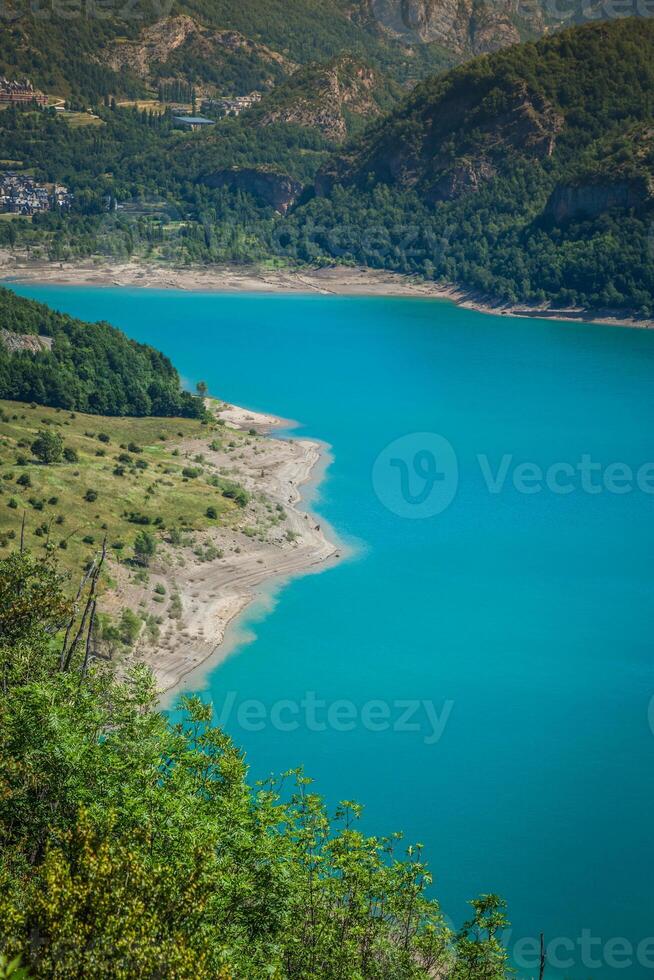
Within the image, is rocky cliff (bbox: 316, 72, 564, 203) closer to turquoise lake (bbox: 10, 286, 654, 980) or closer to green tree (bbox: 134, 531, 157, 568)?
turquoise lake (bbox: 10, 286, 654, 980)

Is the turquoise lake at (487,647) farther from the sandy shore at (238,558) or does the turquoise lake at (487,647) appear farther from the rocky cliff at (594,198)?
the rocky cliff at (594,198)

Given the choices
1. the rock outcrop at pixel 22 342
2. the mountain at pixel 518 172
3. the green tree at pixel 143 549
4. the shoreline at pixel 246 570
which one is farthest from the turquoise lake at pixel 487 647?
the mountain at pixel 518 172

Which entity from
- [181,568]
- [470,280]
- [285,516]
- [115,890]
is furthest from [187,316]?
[115,890]

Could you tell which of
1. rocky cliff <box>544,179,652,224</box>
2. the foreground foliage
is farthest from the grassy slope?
rocky cliff <box>544,179,652,224</box>

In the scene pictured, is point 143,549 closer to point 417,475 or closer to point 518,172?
point 417,475

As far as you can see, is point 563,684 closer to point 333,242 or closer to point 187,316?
point 187,316
